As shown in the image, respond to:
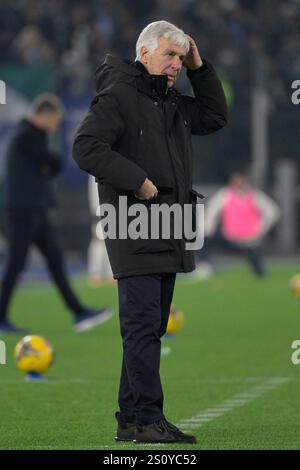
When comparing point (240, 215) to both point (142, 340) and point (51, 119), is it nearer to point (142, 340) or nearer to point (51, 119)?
point (51, 119)

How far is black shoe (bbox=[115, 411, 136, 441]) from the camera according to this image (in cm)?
800

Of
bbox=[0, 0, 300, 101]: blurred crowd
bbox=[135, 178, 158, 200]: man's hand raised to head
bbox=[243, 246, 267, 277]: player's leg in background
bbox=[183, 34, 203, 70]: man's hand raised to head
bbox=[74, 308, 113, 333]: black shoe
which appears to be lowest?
bbox=[74, 308, 113, 333]: black shoe

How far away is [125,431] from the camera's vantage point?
26.4ft

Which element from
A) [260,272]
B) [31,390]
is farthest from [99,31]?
[31,390]

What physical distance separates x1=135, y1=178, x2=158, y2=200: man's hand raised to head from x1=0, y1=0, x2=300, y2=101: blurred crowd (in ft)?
66.3

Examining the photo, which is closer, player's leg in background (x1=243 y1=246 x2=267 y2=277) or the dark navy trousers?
the dark navy trousers

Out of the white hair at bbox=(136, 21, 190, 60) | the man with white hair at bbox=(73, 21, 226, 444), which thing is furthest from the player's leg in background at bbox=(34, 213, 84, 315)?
the white hair at bbox=(136, 21, 190, 60)

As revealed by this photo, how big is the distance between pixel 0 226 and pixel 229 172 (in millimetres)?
5016

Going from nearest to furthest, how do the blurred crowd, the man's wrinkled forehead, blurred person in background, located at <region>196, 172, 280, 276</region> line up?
the man's wrinkled forehead → blurred person in background, located at <region>196, 172, 280, 276</region> → the blurred crowd

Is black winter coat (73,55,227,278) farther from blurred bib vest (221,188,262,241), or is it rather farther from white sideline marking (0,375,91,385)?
blurred bib vest (221,188,262,241)

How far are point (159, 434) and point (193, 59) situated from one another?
6.59 feet

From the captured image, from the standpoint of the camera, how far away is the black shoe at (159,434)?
773 centimetres

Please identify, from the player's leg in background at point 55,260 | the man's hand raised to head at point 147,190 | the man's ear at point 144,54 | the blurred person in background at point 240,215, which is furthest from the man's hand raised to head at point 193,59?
the blurred person in background at point 240,215

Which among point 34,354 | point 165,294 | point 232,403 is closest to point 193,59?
point 165,294
